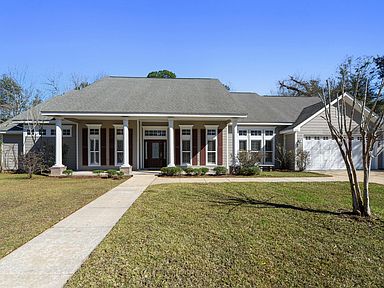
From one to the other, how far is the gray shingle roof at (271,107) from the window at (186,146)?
4.00m

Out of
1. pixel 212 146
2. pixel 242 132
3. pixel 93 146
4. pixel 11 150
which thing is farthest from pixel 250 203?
pixel 11 150

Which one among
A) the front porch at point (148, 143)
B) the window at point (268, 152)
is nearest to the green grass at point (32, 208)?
the front porch at point (148, 143)

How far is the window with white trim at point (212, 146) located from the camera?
17922 millimetres

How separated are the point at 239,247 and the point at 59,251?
290 cm

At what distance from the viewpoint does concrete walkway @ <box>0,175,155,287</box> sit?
3335 millimetres

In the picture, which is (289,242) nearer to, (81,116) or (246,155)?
(246,155)

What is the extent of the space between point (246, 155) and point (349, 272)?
39.5 feet

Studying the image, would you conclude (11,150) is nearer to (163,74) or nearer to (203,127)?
(203,127)

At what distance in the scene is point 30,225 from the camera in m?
5.59

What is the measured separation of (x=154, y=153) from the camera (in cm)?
1814

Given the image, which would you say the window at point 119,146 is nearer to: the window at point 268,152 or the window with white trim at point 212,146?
the window with white trim at point 212,146

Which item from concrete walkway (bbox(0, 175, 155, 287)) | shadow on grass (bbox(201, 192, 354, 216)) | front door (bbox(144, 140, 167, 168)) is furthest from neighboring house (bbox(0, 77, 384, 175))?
concrete walkway (bbox(0, 175, 155, 287))

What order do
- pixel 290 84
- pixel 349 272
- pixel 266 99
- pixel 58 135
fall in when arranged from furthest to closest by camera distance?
pixel 290 84 → pixel 266 99 → pixel 58 135 → pixel 349 272

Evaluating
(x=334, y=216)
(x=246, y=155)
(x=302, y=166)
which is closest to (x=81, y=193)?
(x=334, y=216)
